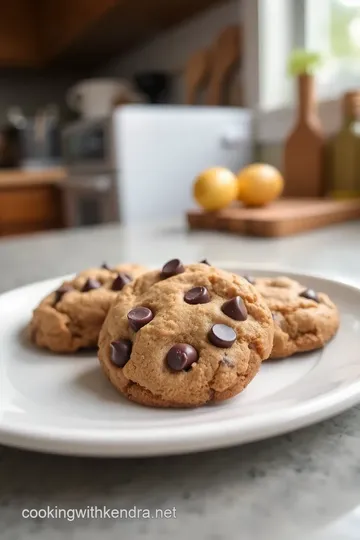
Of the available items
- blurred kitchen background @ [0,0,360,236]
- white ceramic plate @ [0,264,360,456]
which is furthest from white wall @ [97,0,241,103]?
white ceramic plate @ [0,264,360,456]

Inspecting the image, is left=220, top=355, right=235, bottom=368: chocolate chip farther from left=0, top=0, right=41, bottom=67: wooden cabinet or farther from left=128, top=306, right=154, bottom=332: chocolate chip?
left=0, top=0, right=41, bottom=67: wooden cabinet

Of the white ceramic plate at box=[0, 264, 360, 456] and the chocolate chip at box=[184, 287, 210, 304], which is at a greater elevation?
the chocolate chip at box=[184, 287, 210, 304]

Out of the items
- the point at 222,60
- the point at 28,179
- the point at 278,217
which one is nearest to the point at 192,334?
the point at 278,217

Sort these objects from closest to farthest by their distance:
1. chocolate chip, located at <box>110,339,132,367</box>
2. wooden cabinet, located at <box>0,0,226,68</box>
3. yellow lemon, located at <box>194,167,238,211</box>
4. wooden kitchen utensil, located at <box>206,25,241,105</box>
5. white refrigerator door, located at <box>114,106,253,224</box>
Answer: chocolate chip, located at <box>110,339,132,367</box> < yellow lemon, located at <box>194,167,238,211</box> < white refrigerator door, located at <box>114,106,253,224</box> < wooden kitchen utensil, located at <box>206,25,241,105</box> < wooden cabinet, located at <box>0,0,226,68</box>

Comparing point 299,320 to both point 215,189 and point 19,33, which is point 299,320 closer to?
point 215,189

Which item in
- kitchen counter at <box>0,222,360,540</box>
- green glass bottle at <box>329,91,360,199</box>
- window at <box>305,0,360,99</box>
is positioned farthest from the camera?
window at <box>305,0,360,99</box>

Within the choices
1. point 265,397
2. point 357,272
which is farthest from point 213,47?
point 265,397

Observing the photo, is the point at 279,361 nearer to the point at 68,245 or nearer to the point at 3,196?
the point at 68,245
